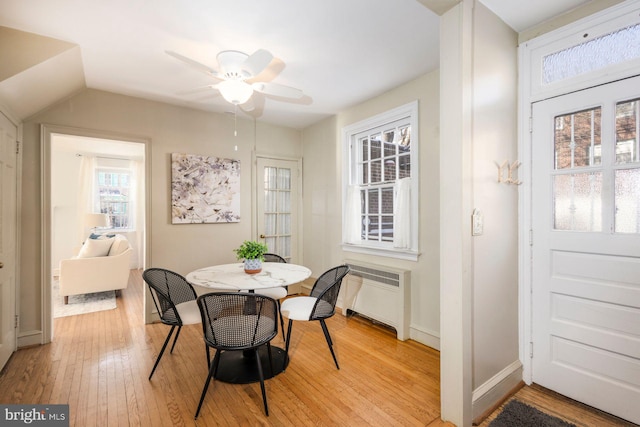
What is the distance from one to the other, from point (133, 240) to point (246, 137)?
467 centimetres

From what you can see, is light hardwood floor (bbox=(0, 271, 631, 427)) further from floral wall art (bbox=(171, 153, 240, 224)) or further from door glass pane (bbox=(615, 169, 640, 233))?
floral wall art (bbox=(171, 153, 240, 224))

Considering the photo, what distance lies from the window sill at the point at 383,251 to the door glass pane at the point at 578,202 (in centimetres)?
129

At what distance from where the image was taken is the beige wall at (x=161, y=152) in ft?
9.68

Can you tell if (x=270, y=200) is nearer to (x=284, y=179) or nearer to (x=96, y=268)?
(x=284, y=179)

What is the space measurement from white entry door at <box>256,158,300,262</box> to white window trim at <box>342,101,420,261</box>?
1.12 m

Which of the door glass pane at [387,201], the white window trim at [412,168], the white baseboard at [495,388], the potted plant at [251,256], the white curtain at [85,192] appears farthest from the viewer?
the white curtain at [85,192]

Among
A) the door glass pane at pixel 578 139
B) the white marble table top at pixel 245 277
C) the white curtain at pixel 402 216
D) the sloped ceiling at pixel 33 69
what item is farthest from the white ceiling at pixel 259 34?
the white marble table top at pixel 245 277

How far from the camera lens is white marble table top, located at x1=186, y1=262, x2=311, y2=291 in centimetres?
240

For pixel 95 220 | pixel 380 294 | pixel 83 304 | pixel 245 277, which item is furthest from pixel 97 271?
pixel 380 294

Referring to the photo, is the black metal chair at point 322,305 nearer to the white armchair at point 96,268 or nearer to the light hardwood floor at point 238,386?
the light hardwood floor at point 238,386

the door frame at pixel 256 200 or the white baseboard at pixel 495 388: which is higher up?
the door frame at pixel 256 200

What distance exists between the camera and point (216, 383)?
2.28 meters

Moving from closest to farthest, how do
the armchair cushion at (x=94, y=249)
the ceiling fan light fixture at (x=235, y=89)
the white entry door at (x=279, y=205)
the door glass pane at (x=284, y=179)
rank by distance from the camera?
the ceiling fan light fixture at (x=235, y=89)
the armchair cushion at (x=94, y=249)
the white entry door at (x=279, y=205)
the door glass pane at (x=284, y=179)

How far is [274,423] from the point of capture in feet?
6.11
